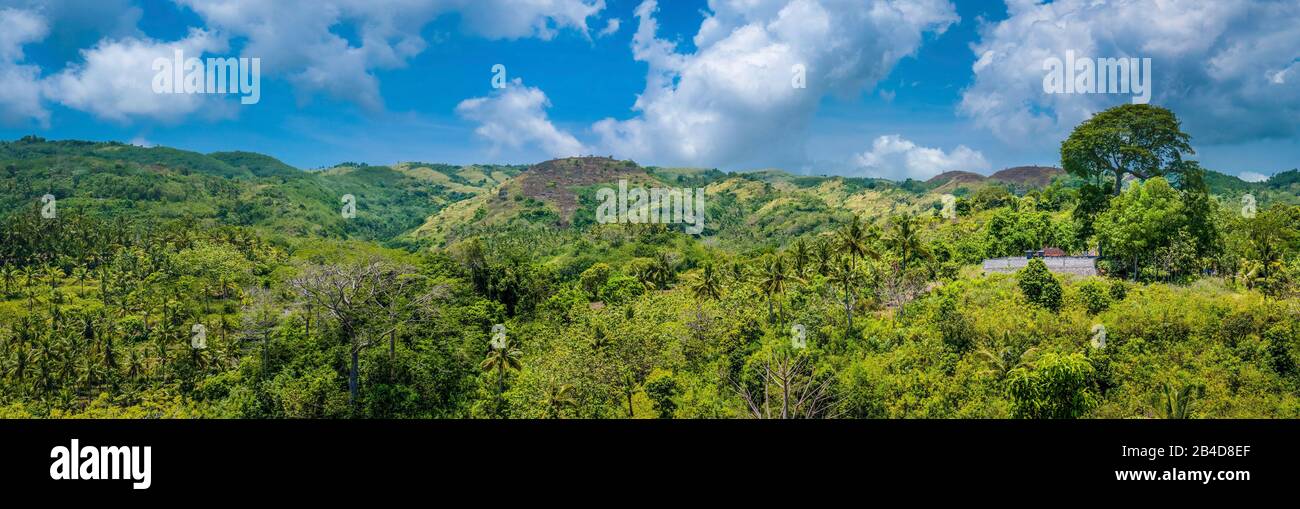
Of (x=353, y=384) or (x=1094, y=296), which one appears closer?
(x=1094, y=296)

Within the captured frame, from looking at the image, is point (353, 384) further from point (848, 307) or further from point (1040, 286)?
point (1040, 286)

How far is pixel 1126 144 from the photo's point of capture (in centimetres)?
4456

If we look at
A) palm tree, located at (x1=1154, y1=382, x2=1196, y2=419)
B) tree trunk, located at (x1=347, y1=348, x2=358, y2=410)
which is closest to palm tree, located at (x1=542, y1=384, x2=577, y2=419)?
tree trunk, located at (x1=347, y1=348, x2=358, y2=410)

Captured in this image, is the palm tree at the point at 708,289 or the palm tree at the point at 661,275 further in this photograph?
the palm tree at the point at 661,275

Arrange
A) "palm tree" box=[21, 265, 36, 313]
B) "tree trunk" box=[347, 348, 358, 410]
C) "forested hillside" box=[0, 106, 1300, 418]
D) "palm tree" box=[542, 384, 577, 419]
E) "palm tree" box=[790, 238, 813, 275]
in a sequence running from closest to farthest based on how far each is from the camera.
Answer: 1. "forested hillside" box=[0, 106, 1300, 418]
2. "palm tree" box=[542, 384, 577, 419]
3. "tree trunk" box=[347, 348, 358, 410]
4. "palm tree" box=[790, 238, 813, 275]
5. "palm tree" box=[21, 265, 36, 313]

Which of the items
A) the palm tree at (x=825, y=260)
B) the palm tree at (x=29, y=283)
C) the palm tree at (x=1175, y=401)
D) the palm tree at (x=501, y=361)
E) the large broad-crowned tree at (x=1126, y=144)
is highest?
the large broad-crowned tree at (x=1126, y=144)

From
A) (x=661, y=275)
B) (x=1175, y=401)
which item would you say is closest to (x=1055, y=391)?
(x=1175, y=401)

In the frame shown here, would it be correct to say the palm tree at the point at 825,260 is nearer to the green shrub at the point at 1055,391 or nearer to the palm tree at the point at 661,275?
the palm tree at the point at 661,275

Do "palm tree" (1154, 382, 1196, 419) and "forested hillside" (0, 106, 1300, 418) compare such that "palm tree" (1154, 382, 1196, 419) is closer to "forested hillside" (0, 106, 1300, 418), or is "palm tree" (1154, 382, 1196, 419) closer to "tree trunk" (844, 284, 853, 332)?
"forested hillside" (0, 106, 1300, 418)

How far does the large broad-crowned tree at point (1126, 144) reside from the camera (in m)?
43.3

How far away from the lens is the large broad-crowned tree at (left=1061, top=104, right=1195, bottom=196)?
4328 cm

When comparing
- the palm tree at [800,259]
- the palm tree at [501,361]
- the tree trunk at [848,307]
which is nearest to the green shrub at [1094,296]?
the tree trunk at [848,307]

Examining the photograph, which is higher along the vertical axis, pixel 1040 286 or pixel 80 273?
pixel 1040 286
